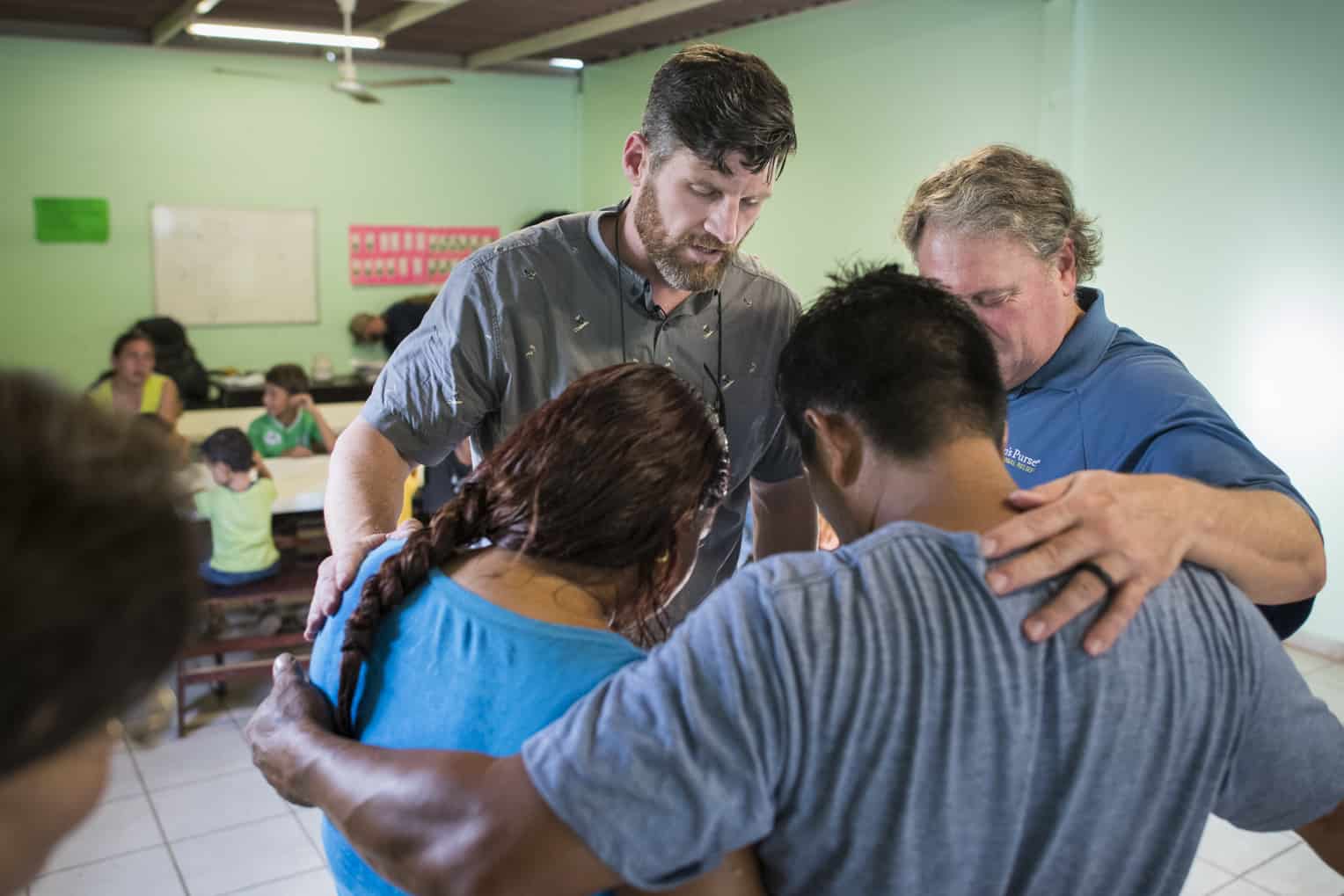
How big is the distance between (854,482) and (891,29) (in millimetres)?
6767

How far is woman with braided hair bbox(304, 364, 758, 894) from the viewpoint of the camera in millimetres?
1069

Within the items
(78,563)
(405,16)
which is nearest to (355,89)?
(405,16)

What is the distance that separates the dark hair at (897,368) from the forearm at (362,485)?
83 centimetres

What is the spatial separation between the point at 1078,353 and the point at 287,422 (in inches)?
212

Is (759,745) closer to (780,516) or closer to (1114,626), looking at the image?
(1114,626)

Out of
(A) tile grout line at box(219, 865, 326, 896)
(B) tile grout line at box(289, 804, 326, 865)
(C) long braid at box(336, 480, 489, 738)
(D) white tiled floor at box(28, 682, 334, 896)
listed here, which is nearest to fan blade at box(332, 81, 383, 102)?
(D) white tiled floor at box(28, 682, 334, 896)

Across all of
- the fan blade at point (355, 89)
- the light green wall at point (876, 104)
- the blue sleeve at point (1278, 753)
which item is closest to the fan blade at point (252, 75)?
the fan blade at point (355, 89)

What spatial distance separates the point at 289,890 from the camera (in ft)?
10.9

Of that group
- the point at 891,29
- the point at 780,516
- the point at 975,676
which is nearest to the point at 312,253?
the point at 891,29

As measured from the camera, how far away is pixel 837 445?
115 cm

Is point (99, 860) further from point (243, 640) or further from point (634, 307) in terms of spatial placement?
point (634, 307)

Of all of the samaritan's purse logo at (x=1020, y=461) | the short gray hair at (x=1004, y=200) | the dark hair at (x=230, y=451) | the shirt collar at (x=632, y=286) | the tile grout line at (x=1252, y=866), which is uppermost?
the short gray hair at (x=1004, y=200)

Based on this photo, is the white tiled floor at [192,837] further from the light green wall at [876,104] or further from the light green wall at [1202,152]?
the light green wall at [876,104]

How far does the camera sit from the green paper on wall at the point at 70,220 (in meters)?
8.53
